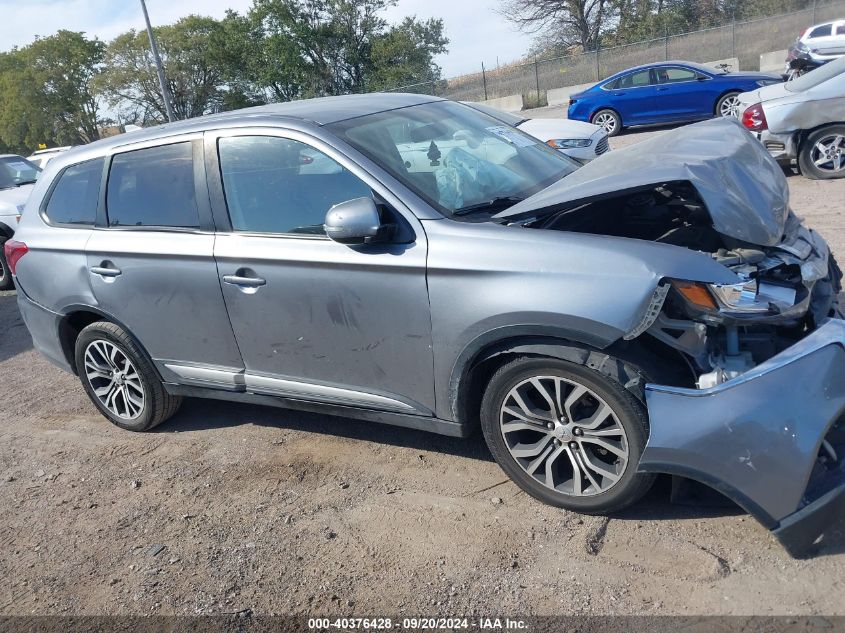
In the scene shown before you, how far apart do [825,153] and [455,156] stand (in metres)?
6.72

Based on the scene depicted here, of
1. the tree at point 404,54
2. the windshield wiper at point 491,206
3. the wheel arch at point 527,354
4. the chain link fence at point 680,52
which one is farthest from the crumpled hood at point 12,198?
the tree at point 404,54

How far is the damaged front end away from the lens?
8.64 feet

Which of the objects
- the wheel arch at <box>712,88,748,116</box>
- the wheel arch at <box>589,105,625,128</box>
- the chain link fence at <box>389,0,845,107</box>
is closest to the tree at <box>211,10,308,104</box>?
the chain link fence at <box>389,0,845,107</box>

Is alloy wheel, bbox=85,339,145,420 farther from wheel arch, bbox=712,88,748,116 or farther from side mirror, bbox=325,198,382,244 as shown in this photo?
wheel arch, bbox=712,88,748,116

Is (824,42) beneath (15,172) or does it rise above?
beneath

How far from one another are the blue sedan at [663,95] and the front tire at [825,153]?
24.4 feet

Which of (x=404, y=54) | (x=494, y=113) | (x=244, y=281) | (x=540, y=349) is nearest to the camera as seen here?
(x=540, y=349)

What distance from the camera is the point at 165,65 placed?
1849 inches

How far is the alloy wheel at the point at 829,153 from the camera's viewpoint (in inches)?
340

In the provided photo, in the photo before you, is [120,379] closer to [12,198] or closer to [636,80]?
[12,198]

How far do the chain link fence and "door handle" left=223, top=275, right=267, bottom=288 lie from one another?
29998 mm

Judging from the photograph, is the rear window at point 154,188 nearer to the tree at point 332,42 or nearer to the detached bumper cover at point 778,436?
the detached bumper cover at point 778,436

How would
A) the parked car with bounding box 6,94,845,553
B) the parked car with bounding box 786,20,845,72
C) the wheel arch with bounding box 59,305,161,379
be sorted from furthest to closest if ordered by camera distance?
the parked car with bounding box 786,20,845,72 → the wheel arch with bounding box 59,305,161,379 → the parked car with bounding box 6,94,845,553

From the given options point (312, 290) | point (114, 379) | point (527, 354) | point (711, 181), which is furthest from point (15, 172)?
point (711, 181)
